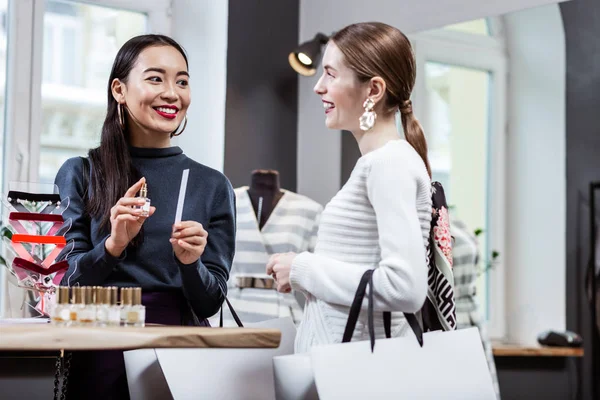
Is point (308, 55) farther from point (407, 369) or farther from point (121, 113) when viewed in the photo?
point (407, 369)

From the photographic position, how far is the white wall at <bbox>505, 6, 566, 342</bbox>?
11.9 ft

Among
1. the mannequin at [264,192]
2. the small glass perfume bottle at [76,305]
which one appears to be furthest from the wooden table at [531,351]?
the small glass perfume bottle at [76,305]

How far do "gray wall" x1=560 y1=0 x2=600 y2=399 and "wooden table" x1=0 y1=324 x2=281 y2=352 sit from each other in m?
2.50

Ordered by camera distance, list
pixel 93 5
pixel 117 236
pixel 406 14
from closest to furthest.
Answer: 1. pixel 117 236
2. pixel 406 14
3. pixel 93 5

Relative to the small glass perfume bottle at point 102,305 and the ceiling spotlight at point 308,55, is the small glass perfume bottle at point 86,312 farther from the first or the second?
the ceiling spotlight at point 308,55

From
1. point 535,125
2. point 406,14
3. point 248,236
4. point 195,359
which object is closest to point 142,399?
point 195,359

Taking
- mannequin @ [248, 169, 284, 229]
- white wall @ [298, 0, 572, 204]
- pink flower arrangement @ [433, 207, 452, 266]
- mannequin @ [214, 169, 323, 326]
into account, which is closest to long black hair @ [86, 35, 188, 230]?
pink flower arrangement @ [433, 207, 452, 266]

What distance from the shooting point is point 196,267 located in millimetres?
1619

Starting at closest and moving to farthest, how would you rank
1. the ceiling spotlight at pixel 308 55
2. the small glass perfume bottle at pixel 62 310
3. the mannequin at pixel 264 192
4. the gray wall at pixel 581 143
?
the small glass perfume bottle at pixel 62 310 → the gray wall at pixel 581 143 → the mannequin at pixel 264 192 → the ceiling spotlight at pixel 308 55

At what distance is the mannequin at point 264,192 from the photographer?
4.02 m

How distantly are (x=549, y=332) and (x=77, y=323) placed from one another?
2700mm

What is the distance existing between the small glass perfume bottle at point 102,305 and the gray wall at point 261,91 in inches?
128

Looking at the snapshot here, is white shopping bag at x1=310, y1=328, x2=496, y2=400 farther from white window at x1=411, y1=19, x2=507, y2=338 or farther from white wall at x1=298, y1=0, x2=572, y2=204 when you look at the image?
white wall at x1=298, y1=0, x2=572, y2=204

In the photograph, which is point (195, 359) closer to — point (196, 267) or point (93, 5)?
point (196, 267)
